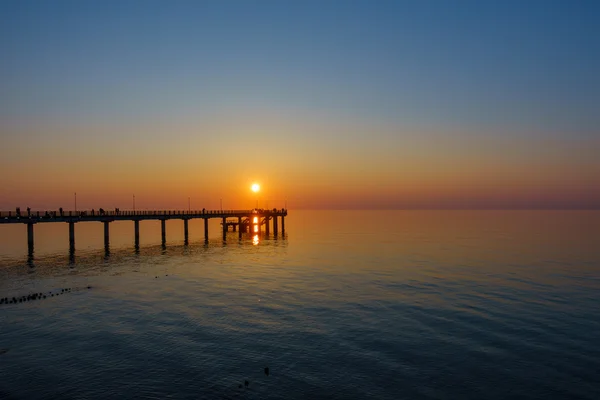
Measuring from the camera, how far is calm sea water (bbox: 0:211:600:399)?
21.7 meters

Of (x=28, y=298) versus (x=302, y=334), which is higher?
(x=28, y=298)

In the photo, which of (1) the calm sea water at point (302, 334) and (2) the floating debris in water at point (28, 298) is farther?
(2) the floating debris in water at point (28, 298)

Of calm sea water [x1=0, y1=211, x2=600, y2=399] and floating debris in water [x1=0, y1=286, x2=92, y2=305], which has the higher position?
floating debris in water [x1=0, y1=286, x2=92, y2=305]

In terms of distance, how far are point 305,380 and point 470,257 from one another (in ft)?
202

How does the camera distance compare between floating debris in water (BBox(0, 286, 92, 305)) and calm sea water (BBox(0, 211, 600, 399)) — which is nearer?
calm sea water (BBox(0, 211, 600, 399))

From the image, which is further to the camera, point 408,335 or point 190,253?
point 190,253

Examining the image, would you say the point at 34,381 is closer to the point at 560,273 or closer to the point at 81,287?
the point at 81,287

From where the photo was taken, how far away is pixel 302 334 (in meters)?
29.9

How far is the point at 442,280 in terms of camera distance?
5203 centimetres

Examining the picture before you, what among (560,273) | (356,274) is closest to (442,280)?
(356,274)

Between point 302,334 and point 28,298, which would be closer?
point 302,334

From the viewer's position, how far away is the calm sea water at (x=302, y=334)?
21.7 meters

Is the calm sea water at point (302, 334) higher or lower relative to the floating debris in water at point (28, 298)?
lower

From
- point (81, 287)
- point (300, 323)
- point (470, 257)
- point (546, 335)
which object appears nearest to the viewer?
point (546, 335)
